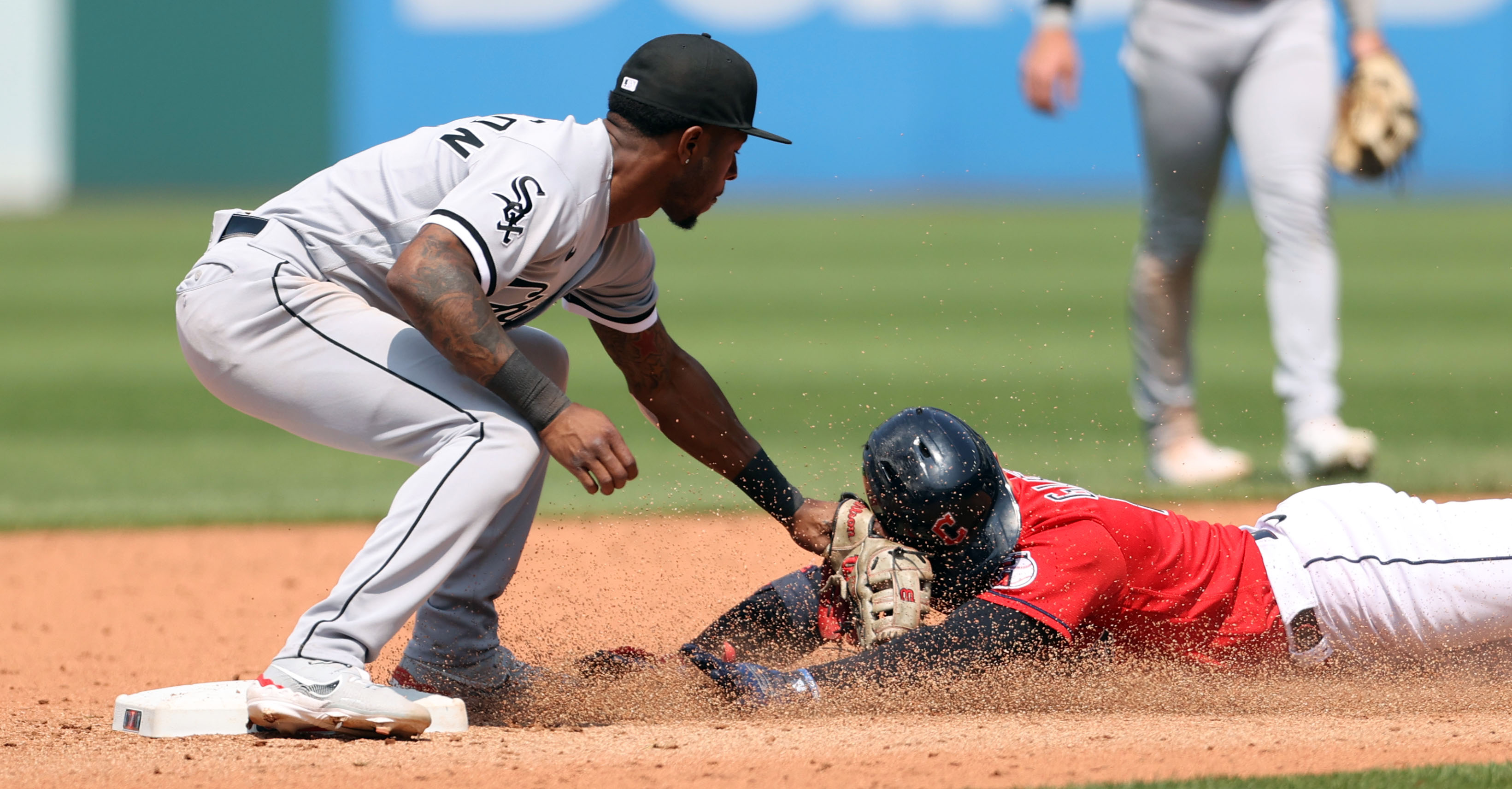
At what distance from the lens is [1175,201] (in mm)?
6730

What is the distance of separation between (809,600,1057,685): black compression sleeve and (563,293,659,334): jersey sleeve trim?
1088 mm

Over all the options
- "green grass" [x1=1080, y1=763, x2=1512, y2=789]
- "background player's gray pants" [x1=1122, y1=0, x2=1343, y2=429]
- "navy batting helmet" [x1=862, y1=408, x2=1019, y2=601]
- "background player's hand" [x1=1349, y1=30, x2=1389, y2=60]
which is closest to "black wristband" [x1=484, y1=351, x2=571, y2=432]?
"navy batting helmet" [x1=862, y1=408, x2=1019, y2=601]

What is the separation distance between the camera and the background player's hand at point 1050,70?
697cm

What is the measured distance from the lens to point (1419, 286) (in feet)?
50.9

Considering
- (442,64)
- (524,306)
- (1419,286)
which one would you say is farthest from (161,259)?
(524,306)

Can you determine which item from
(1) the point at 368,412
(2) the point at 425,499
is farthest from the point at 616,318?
(2) the point at 425,499

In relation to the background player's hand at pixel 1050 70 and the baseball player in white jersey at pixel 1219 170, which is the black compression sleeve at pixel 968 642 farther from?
the background player's hand at pixel 1050 70

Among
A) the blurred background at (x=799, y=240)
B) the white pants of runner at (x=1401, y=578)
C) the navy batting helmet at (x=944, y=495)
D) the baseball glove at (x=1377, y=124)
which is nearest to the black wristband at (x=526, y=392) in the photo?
the navy batting helmet at (x=944, y=495)

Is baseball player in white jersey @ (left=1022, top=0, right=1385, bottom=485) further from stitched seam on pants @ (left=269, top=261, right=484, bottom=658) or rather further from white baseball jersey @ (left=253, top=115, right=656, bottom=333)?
stitched seam on pants @ (left=269, top=261, right=484, bottom=658)

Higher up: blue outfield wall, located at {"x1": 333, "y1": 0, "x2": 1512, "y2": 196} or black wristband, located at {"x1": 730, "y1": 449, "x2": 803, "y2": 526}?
black wristband, located at {"x1": 730, "y1": 449, "x2": 803, "y2": 526}

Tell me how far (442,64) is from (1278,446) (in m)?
20.6

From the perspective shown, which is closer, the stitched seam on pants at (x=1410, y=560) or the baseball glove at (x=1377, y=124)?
the stitched seam on pants at (x=1410, y=560)

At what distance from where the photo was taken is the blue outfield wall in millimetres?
25438

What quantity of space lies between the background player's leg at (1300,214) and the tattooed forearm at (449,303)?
4089 mm
